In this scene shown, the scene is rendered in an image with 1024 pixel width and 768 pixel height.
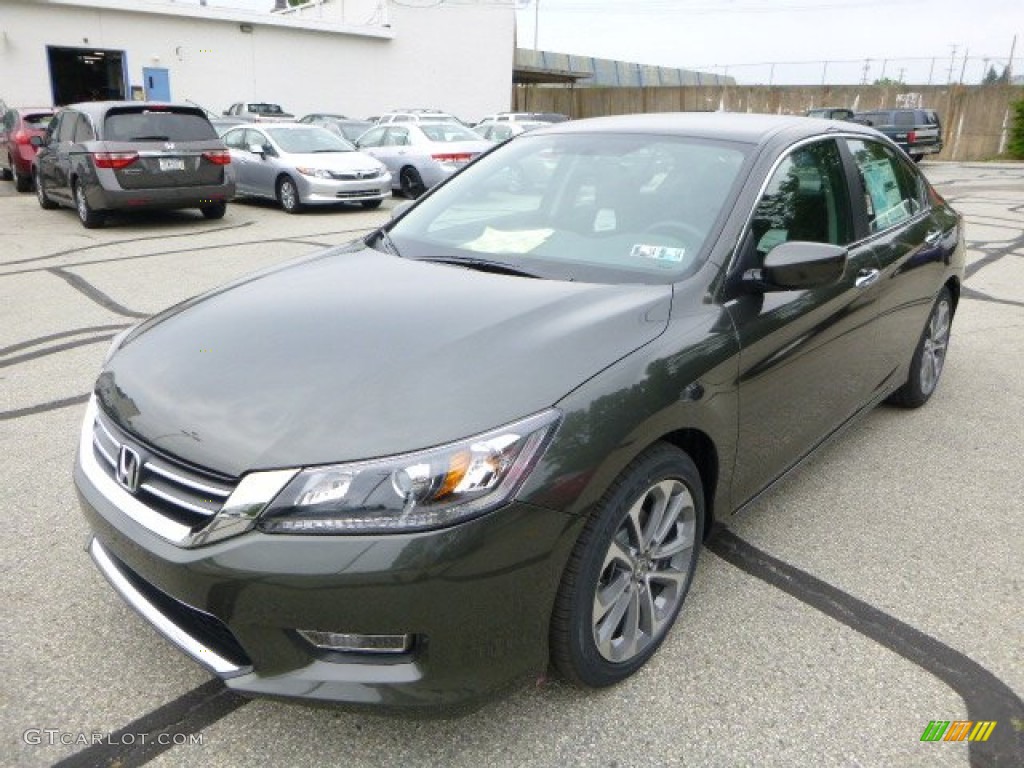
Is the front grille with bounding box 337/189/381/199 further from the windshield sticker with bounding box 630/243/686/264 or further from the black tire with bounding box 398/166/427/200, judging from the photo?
the windshield sticker with bounding box 630/243/686/264

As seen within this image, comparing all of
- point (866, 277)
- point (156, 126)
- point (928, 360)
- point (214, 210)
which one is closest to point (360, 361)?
point (866, 277)

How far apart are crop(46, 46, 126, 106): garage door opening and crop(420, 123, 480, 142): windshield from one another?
14590 mm

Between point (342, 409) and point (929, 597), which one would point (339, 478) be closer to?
point (342, 409)

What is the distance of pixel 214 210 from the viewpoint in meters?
12.5

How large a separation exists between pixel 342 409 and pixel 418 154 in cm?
1427

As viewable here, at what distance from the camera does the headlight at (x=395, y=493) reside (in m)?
1.88

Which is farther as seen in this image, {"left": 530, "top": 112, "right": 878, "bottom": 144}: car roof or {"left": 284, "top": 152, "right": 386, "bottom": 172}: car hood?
{"left": 284, "top": 152, "right": 386, "bottom": 172}: car hood

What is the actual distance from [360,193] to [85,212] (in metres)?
4.29

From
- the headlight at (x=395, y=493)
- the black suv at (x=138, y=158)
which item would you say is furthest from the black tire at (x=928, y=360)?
the black suv at (x=138, y=158)

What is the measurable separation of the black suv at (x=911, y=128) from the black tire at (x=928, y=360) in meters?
21.6

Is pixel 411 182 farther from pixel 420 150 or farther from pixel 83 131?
pixel 83 131

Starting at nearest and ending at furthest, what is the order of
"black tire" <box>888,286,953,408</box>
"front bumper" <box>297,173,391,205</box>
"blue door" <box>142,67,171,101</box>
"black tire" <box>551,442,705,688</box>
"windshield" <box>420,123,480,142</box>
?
"black tire" <box>551,442,705,688</box>, "black tire" <box>888,286,953,408</box>, "front bumper" <box>297,173,391,205</box>, "windshield" <box>420,123,480,142</box>, "blue door" <box>142,67,171,101</box>

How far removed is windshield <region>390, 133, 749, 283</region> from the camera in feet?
9.48

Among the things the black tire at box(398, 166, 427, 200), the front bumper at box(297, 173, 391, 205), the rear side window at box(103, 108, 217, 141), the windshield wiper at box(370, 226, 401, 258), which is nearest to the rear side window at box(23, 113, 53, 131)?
the rear side window at box(103, 108, 217, 141)
